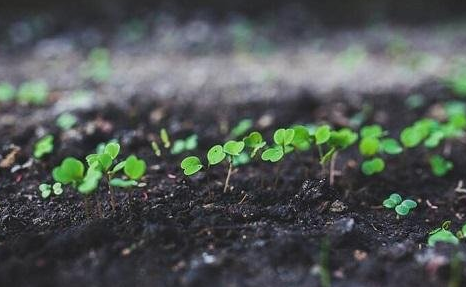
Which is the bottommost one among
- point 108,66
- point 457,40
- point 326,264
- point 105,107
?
point 457,40

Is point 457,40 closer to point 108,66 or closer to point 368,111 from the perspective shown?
point 368,111

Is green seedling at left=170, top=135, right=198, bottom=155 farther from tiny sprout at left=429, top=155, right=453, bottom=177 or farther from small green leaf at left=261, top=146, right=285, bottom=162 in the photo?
tiny sprout at left=429, top=155, right=453, bottom=177

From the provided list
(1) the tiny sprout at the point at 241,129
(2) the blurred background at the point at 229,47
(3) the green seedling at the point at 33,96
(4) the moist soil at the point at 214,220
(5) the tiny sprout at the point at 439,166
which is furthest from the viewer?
(2) the blurred background at the point at 229,47

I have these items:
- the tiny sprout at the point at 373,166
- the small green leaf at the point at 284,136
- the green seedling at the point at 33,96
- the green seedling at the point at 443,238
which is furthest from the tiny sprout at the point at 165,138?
the green seedling at the point at 443,238

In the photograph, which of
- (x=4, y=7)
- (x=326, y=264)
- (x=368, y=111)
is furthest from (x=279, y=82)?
(x=4, y=7)

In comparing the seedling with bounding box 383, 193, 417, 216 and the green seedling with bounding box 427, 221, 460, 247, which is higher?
the green seedling with bounding box 427, 221, 460, 247

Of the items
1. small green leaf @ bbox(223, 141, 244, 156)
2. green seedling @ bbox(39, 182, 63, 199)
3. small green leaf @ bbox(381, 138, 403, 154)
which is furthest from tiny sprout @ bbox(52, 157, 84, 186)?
small green leaf @ bbox(381, 138, 403, 154)

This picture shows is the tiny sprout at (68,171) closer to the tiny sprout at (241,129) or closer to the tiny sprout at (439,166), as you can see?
the tiny sprout at (241,129)
